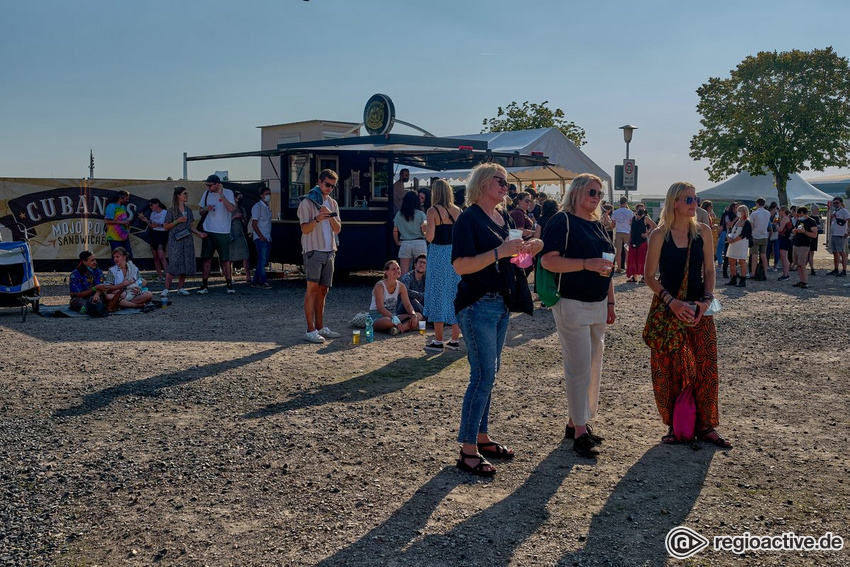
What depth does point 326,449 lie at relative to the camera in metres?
5.32

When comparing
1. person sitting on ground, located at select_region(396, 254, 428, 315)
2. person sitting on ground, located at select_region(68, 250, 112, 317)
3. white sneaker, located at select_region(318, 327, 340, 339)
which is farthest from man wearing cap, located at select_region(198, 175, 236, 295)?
white sneaker, located at select_region(318, 327, 340, 339)

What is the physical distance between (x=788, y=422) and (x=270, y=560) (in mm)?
4168

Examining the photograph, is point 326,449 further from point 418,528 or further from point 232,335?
point 232,335

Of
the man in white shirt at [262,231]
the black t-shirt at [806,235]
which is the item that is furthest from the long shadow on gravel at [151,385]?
the black t-shirt at [806,235]

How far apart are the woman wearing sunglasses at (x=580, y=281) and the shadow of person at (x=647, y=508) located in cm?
47

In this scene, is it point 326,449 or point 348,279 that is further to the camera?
point 348,279

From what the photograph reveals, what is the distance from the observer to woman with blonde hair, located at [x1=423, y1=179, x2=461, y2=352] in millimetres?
7996

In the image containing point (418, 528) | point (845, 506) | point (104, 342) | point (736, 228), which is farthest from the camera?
point (736, 228)

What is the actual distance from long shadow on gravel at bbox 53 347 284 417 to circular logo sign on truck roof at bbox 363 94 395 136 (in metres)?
9.55

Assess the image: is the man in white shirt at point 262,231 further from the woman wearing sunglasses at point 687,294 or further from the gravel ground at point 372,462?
the woman wearing sunglasses at point 687,294

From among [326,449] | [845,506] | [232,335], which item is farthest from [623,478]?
[232,335]

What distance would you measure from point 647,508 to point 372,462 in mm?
1683

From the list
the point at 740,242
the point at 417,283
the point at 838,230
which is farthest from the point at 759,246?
the point at 417,283

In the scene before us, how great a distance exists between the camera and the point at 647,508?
4.35m
